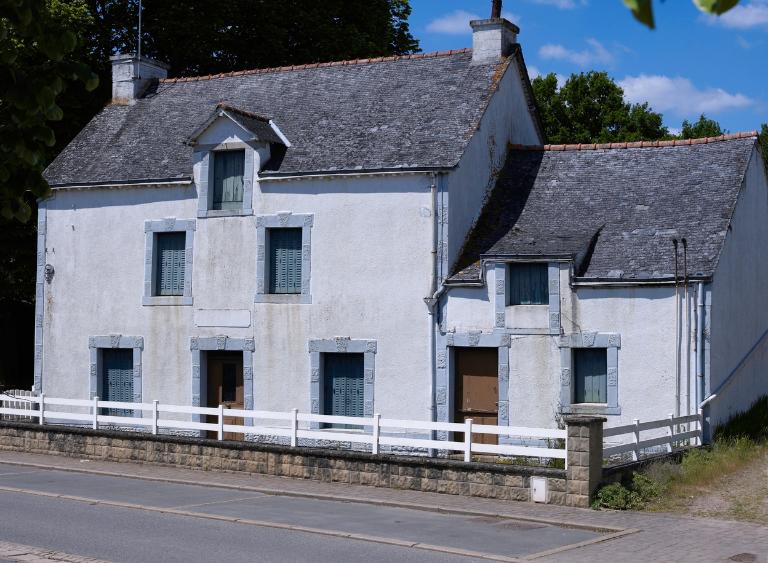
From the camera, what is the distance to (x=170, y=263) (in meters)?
24.2

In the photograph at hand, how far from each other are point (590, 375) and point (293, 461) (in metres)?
5.85

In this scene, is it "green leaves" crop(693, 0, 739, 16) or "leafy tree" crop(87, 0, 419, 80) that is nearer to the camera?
"green leaves" crop(693, 0, 739, 16)

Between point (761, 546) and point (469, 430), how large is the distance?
5134 millimetres

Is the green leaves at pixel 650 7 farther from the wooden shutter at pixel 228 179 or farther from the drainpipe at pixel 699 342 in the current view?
the wooden shutter at pixel 228 179

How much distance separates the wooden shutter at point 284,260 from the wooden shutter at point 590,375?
6052mm

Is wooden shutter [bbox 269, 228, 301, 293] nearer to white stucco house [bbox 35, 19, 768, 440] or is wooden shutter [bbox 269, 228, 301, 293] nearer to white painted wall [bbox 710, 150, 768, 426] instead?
white stucco house [bbox 35, 19, 768, 440]

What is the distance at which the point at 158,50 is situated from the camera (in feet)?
114

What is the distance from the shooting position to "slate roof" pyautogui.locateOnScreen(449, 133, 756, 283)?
20.4 metres

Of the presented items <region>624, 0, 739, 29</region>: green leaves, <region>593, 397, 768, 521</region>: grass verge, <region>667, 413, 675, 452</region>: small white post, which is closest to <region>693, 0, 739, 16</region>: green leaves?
<region>624, 0, 739, 29</region>: green leaves

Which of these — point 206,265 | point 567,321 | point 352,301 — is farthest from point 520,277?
point 206,265

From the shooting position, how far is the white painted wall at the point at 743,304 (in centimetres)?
2005

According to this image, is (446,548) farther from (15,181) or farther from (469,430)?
(15,181)

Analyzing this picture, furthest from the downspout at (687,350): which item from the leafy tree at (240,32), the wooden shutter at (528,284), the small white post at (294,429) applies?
the leafy tree at (240,32)

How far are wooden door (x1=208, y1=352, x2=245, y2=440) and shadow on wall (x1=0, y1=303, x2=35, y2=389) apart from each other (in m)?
9.98
